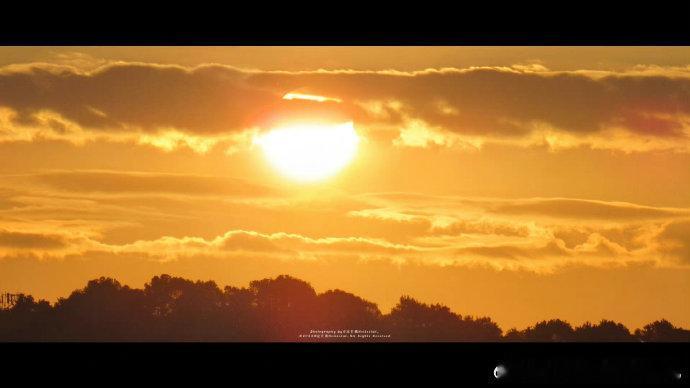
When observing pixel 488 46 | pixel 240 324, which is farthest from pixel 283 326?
pixel 488 46

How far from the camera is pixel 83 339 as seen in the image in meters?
33.6

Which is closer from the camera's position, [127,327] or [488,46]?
[488,46]
